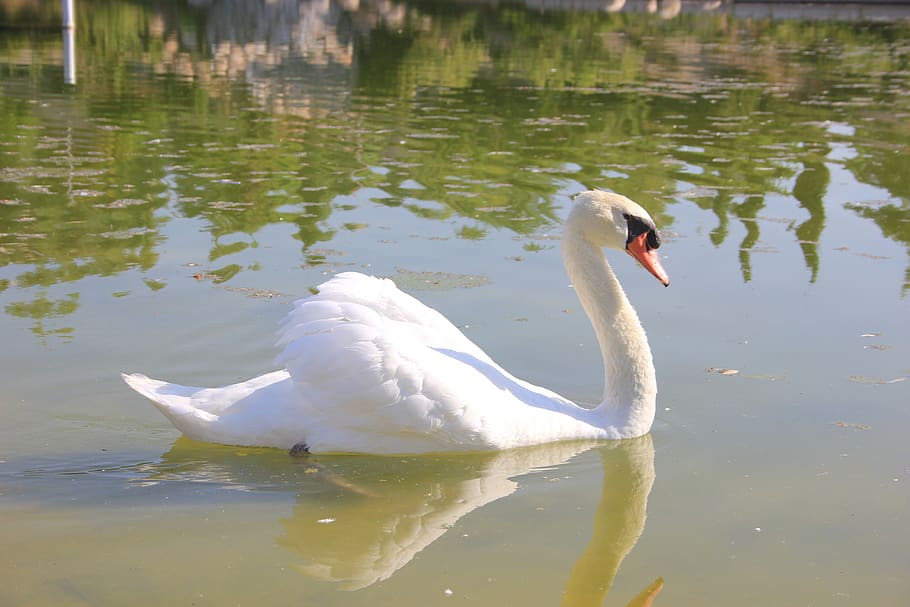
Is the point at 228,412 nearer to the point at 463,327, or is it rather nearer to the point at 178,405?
the point at 178,405

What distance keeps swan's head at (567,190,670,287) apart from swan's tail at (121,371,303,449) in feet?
5.37

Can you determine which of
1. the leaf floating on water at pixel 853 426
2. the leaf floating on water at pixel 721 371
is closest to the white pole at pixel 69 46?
the leaf floating on water at pixel 721 371

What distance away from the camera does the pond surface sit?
4.57 m

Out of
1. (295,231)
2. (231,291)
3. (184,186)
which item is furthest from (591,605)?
(184,186)

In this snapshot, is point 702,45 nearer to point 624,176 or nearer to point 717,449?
point 624,176

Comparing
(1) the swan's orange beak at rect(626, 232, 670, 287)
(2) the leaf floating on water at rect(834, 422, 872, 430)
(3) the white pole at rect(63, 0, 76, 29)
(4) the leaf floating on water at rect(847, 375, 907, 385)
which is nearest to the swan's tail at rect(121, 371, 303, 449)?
(1) the swan's orange beak at rect(626, 232, 670, 287)

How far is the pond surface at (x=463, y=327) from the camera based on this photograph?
4570mm

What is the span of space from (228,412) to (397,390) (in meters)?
0.82

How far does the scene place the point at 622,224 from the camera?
5.86 metres

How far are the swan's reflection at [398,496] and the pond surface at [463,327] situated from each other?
2cm

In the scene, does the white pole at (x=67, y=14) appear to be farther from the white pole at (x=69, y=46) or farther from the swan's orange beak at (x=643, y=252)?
the swan's orange beak at (x=643, y=252)

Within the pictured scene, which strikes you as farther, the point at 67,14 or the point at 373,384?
the point at 67,14

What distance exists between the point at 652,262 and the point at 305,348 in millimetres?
1716

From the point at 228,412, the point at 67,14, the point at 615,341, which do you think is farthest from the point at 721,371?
the point at 67,14
